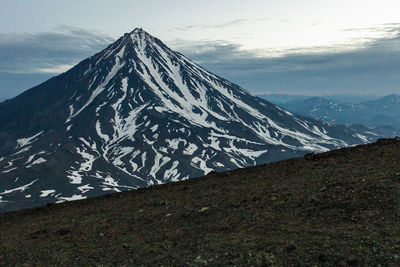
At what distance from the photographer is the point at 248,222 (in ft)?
49.9

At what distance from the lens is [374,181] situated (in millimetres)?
16281

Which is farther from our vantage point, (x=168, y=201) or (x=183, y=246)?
(x=168, y=201)

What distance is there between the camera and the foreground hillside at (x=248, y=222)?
1202 centimetres

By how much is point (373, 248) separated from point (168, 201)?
12.1m

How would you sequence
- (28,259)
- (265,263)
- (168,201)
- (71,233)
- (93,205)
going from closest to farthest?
(265,263)
(28,259)
(71,233)
(168,201)
(93,205)

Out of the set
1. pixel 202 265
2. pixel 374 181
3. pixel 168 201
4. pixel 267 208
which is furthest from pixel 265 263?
pixel 168 201

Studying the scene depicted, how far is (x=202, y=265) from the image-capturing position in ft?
40.0

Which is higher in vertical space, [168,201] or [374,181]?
[374,181]

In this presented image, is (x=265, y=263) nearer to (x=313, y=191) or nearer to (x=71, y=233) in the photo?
(x=313, y=191)

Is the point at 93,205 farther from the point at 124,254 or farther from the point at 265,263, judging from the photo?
the point at 265,263

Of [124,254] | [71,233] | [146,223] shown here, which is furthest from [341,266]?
[71,233]

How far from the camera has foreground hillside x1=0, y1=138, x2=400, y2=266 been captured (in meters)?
12.0

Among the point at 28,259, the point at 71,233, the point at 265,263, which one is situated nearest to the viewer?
the point at 265,263

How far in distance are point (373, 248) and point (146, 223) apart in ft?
33.9
